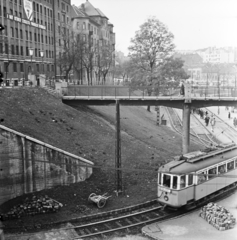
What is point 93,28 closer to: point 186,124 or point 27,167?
point 186,124

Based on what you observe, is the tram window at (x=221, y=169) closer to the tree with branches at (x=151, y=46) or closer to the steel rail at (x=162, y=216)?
the steel rail at (x=162, y=216)

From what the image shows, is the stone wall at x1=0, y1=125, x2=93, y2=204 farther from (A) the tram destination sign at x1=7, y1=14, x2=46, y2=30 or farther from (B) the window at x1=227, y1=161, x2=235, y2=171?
(A) the tram destination sign at x1=7, y1=14, x2=46, y2=30

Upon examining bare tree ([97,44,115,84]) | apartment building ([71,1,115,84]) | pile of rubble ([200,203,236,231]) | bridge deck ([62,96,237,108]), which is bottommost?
pile of rubble ([200,203,236,231])

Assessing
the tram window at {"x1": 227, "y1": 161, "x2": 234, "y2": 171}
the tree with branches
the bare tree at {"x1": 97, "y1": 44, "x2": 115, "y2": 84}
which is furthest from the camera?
the bare tree at {"x1": 97, "y1": 44, "x2": 115, "y2": 84}

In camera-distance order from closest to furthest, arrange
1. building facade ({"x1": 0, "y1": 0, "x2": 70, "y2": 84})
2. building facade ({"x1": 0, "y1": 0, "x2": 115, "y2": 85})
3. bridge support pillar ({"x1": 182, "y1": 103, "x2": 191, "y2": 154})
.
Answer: bridge support pillar ({"x1": 182, "y1": 103, "x2": 191, "y2": 154}) < building facade ({"x1": 0, "y1": 0, "x2": 115, "y2": 85}) < building facade ({"x1": 0, "y1": 0, "x2": 70, "y2": 84})

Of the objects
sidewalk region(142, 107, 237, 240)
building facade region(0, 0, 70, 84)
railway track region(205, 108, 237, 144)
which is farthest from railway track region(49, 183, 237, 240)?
building facade region(0, 0, 70, 84)

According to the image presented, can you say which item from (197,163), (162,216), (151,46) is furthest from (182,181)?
(151,46)
